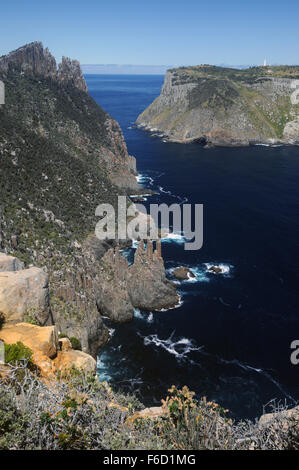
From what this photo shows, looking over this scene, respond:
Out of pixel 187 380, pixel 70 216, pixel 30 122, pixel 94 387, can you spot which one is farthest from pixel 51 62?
pixel 94 387

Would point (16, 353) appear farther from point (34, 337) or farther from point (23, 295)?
point (23, 295)

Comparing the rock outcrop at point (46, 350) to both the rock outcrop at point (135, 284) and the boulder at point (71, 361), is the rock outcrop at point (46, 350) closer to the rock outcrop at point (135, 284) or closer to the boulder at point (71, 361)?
the boulder at point (71, 361)

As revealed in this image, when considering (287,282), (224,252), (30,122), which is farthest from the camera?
(30,122)

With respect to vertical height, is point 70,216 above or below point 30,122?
below

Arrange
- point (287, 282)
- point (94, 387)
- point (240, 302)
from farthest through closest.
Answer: point (287, 282) → point (240, 302) → point (94, 387)

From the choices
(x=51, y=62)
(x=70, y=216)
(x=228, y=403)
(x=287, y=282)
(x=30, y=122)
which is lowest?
(x=228, y=403)

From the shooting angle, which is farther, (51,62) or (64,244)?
(51,62)

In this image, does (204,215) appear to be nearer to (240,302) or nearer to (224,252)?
(224,252)
